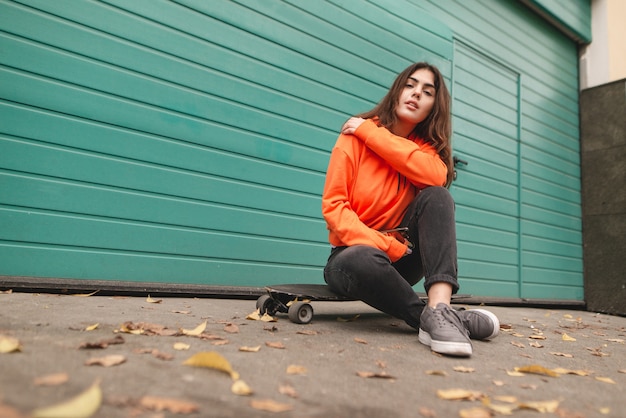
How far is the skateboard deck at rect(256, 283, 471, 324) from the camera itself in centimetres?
203

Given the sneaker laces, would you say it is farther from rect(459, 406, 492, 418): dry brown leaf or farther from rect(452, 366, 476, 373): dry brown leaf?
rect(459, 406, 492, 418): dry brown leaf

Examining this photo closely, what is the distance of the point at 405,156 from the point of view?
6.57 feet

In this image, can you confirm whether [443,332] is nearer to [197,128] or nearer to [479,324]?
[479,324]

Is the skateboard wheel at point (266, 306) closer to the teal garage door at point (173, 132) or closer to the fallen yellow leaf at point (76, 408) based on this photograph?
the teal garage door at point (173, 132)

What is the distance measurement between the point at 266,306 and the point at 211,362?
1015 mm

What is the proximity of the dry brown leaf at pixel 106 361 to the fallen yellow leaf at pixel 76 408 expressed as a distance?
25cm

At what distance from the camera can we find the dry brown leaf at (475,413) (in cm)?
103

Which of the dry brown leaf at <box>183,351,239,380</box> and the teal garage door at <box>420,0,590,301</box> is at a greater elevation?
the teal garage door at <box>420,0,590,301</box>

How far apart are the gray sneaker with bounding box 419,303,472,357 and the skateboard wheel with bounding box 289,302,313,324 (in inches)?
20.2

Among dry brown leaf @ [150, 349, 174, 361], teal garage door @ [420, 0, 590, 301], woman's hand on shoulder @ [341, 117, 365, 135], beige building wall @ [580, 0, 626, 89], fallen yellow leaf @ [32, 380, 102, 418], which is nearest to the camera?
fallen yellow leaf @ [32, 380, 102, 418]

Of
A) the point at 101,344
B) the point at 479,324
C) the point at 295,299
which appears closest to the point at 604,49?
the point at 479,324

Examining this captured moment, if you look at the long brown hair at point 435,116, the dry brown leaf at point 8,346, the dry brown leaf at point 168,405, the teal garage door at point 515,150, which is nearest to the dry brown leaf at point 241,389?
the dry brown leaf at point 168,405

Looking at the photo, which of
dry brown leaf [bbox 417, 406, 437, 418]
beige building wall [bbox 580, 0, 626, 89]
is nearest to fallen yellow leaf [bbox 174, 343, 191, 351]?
dry brown leaf [bbox 417, 406, 437, 418]

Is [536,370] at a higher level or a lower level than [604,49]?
lower
